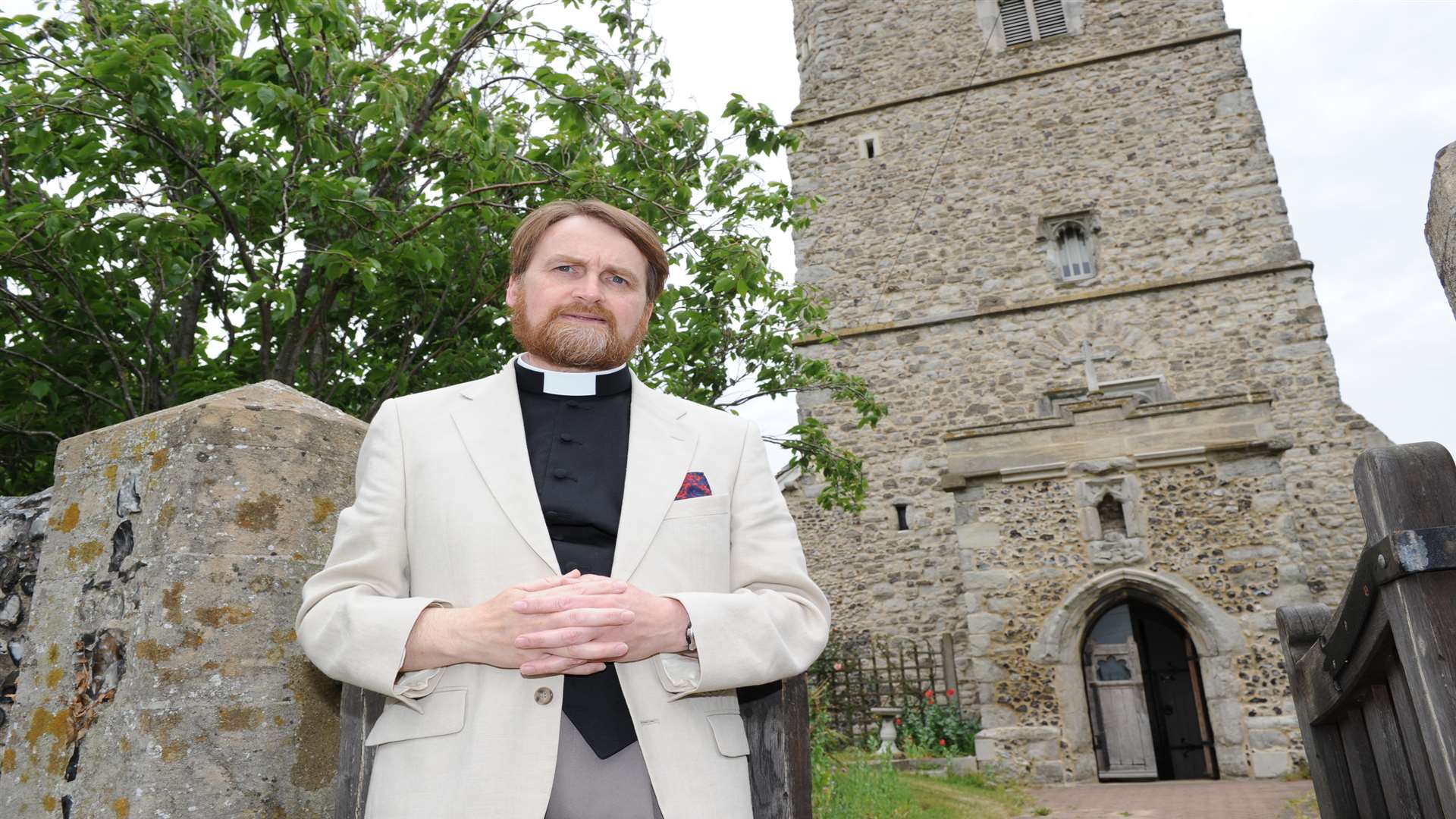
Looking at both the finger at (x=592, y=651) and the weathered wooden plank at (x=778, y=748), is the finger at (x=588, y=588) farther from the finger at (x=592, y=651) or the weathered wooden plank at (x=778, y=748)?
the weathered wooden plank at (x=778, y=748)

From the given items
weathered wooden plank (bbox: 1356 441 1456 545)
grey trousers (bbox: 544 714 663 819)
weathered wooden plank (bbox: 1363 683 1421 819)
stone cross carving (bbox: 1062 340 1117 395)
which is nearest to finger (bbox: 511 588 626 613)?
grey trousers (bbox: 544 714 663 819)

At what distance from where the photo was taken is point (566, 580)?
4.56ft

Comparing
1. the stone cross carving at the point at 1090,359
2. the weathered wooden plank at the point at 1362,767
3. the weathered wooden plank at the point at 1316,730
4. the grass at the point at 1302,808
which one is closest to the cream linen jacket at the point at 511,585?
the weathered wooden plank at the point at 1362,767

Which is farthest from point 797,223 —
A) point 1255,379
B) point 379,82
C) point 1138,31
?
point 1138,31

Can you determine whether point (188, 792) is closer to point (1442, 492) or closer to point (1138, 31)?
point (1442, 492)

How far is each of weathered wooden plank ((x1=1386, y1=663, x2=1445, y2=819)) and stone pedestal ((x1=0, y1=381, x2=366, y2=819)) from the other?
2.20m

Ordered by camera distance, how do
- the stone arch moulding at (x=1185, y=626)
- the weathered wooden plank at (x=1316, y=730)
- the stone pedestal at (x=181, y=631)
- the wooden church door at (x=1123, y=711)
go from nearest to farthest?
the stone pedestal at (x=181, y=631), the weathered wooden plank at (x=1316, y=730), the stone arch moulding at (x=1185, y=626), the wooden church door at (x=1123, y=711)

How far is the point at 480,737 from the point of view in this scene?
54.3 inches

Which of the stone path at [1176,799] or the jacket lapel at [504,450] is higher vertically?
the jacket lapel at [504,450]

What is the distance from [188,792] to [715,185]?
510 cm

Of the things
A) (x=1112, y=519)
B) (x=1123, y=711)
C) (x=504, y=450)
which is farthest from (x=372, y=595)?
(x=1123, y=711)

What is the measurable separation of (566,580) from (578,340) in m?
0.54

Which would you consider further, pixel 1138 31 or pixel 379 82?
pixel 1138 31

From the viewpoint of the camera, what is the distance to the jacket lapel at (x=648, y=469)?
154 cm
